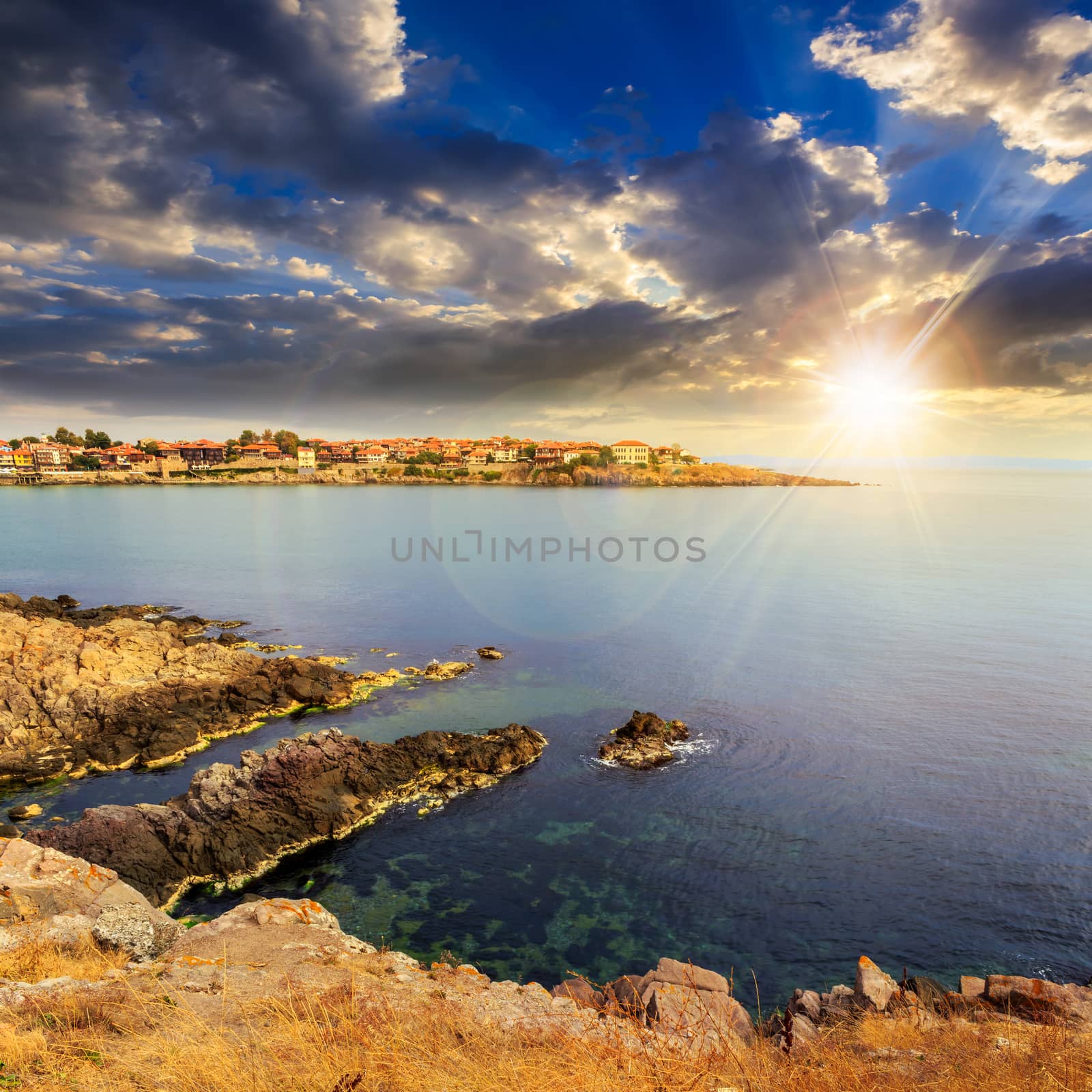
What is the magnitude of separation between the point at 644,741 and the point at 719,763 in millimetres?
2551

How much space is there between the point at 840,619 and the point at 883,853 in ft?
88.1

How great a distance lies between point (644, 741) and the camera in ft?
72.1

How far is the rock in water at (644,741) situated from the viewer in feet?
68.9

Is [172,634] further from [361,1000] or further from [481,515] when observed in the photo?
[481,515]

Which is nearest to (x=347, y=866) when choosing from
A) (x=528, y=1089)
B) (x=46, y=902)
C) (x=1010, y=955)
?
(x=46, y=902)

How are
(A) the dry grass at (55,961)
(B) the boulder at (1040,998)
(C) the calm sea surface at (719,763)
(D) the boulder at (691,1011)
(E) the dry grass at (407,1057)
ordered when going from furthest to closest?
(C) the calm sea surface at (719,763) → (B) the boulder at (1040,998) → (D) the boulder at (691,1011) → (A) the dry grass at (55,961) → (E) the dry grass at (407,1057)

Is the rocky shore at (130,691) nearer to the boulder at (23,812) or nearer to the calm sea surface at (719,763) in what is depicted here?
the calm sea surface at (719,763)

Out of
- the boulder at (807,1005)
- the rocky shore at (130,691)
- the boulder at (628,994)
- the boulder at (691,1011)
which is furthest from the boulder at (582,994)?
the rocky shore at (130,691)

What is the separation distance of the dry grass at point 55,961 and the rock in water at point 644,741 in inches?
574

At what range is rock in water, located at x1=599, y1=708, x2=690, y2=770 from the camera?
21016 millimetres

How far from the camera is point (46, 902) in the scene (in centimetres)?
Answer: 1072

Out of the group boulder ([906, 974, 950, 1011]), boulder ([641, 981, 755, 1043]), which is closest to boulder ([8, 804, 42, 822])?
boulder ([641, 981, 755, 1043])

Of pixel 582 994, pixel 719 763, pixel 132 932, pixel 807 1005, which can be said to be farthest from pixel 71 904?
pixel 719 763

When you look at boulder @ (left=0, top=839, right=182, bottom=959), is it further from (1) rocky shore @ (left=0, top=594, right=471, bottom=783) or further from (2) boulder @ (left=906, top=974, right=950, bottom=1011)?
(2) boulder @ (left=906, top=974, right=950, bottom=1011)
